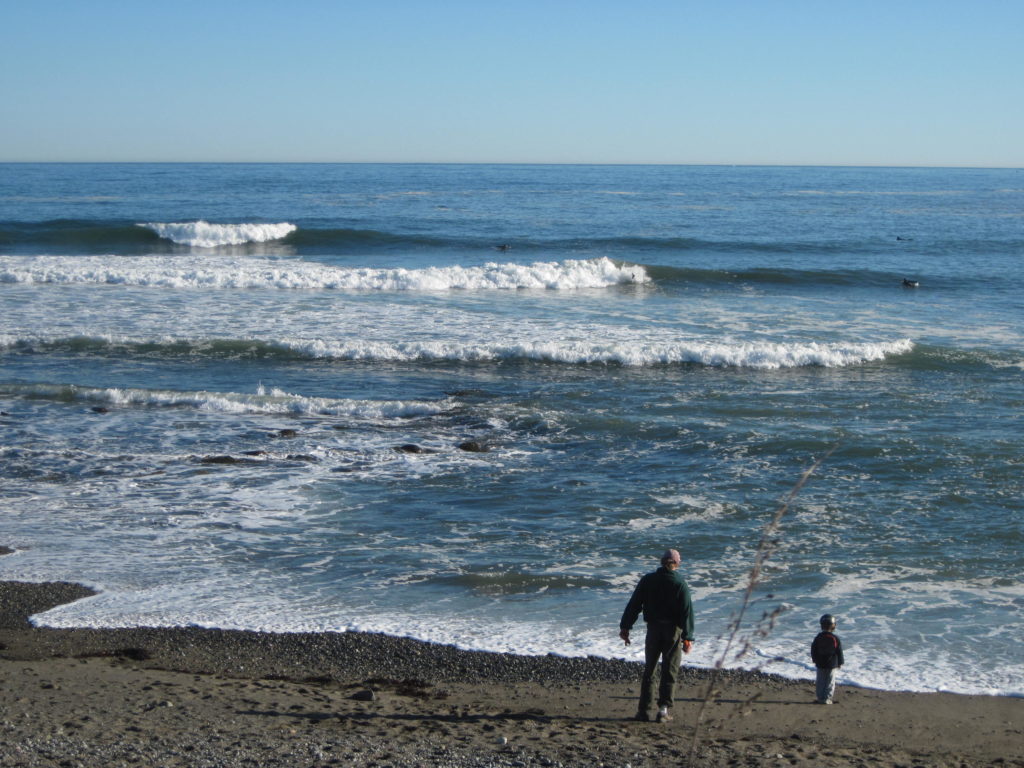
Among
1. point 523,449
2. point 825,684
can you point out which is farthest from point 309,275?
point 825,684

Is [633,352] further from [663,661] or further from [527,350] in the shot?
[663,661]

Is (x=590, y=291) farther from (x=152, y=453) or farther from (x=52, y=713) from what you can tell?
(x=52, y=713)

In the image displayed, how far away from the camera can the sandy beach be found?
5812mm

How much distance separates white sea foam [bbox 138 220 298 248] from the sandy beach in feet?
106

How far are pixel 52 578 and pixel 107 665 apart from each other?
2.21 m

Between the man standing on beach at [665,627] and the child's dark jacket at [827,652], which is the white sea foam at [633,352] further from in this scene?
the man standing on beach at [665,627]

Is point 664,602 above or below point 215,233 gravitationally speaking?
below

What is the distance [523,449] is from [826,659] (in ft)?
23.5

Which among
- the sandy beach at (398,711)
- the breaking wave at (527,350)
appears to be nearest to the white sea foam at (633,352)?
the breaking wave at (527,350)

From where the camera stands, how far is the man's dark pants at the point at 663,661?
6711 mm

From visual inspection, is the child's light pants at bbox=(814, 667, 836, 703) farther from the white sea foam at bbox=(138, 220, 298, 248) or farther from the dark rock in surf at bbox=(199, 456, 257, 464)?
the white sea foam at bbox=(138, 220, 298, 248)

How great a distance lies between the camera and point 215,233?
39.1 meters

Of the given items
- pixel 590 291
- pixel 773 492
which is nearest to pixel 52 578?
pixel 773 492

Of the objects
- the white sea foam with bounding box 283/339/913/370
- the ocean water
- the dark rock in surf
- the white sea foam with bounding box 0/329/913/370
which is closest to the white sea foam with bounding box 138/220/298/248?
the ocean water
